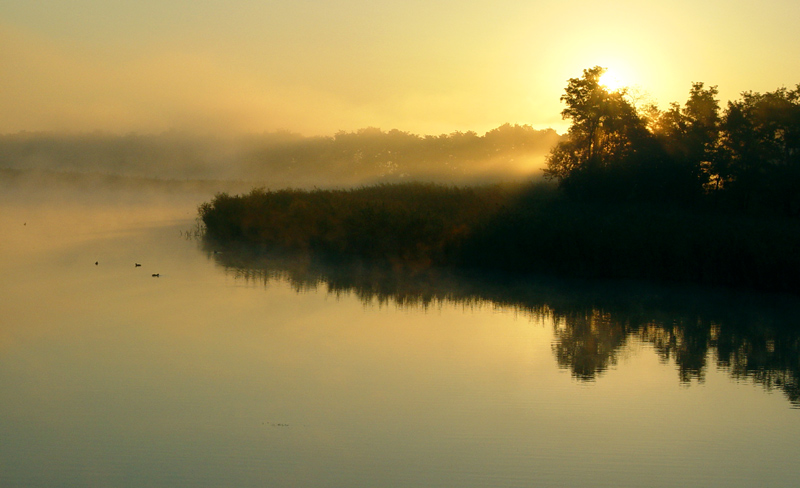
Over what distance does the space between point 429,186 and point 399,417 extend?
75.1 feet

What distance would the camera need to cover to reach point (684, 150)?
1204 inches

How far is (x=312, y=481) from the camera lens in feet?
18.4

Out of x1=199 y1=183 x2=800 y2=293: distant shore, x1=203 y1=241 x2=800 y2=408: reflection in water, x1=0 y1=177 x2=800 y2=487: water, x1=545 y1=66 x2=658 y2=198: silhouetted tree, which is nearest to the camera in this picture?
x1=0 y1=177 x2=800 y2=487: water

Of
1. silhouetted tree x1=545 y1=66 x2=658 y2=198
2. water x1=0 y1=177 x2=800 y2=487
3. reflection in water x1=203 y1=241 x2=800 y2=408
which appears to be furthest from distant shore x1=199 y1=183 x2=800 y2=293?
silhouetted tree x1=545 y1=66 x2=658 y2=198

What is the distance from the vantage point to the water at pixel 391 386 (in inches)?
234

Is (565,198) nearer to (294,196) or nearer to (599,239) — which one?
(294,196)

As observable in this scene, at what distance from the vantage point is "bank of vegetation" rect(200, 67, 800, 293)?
1741 cm

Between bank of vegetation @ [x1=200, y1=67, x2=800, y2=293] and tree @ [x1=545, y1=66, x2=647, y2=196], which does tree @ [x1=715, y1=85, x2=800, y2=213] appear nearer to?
bank of vegetation @ [x1=200, y1=67, x2=800, y2=293]

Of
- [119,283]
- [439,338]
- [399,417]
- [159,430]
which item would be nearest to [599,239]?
[439,338]

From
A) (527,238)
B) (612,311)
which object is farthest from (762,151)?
(612,311)

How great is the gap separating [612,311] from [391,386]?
258 inches

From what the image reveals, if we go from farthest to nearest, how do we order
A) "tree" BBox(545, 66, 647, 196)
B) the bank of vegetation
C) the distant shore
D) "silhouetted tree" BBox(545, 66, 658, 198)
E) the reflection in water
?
"tree" BBox(545, 66, 647, 196) → "silhouetted tree" BBox(545, 66, 658, 198) → the bank of vegetation → the distant shore → the reflection in water

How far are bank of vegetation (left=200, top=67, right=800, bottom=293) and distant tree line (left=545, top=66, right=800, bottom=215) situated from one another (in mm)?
59

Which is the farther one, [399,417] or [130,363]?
[130,363]
